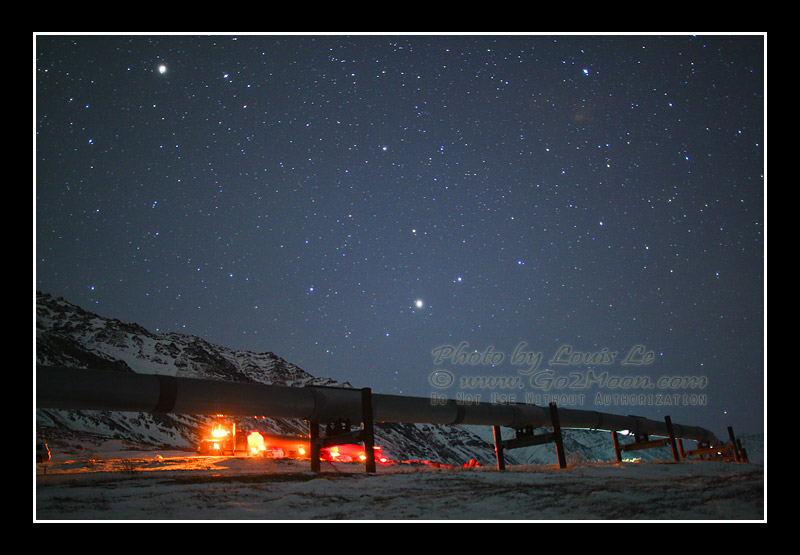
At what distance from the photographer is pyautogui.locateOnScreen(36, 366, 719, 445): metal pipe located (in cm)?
820

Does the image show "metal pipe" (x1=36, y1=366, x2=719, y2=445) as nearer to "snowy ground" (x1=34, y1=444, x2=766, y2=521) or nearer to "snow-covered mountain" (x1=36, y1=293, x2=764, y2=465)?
"snowy ground" (x1=34, y1=444, x2=766, y2=521)

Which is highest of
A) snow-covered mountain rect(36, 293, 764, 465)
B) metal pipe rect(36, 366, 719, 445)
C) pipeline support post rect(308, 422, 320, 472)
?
metal pipe rect(36, 366, 719, 445)

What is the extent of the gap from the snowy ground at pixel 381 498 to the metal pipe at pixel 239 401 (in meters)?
1.15

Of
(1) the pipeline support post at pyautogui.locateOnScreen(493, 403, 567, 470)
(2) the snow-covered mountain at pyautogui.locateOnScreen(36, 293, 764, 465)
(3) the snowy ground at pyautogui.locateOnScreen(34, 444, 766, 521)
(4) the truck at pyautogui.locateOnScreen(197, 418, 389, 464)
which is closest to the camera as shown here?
(3) the snowy ground at pyautogui.locateOnScreen(34, 444, 766, 521)

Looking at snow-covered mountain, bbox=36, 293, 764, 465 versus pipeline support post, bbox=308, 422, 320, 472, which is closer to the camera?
pipeline support post, bbox=308, 422, 320, 472

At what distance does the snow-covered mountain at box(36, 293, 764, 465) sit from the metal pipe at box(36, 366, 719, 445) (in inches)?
898

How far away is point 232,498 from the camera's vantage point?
630 centimetres

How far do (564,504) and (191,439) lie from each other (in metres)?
48.1

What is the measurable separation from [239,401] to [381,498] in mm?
4056

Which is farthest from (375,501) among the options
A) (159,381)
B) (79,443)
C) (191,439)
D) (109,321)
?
(109,321)

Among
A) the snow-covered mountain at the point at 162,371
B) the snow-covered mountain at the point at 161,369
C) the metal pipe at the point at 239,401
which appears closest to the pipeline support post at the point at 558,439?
the metal pipe at the point at 239,401

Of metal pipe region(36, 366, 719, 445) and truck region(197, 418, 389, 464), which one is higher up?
metal pipe region(36, 366, 719, 445)

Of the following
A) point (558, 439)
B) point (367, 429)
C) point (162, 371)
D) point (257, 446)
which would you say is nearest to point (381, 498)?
point (367, 429)

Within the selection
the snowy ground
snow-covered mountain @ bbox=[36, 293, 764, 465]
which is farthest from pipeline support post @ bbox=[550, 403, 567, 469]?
snow-covered mountain @ bbox=[36, 293, 764, 465]
